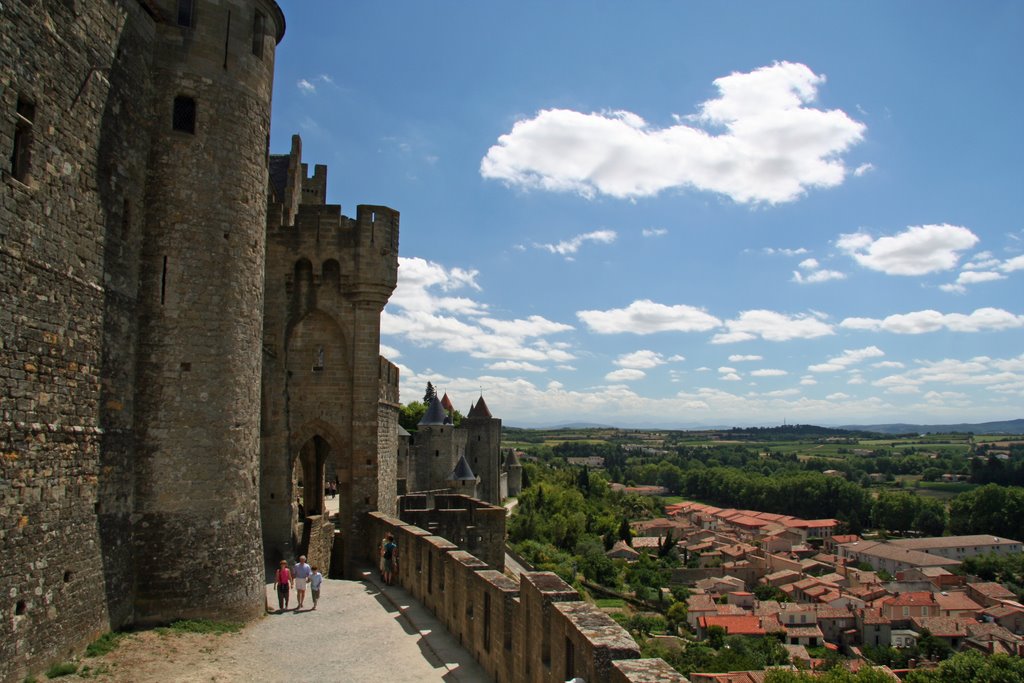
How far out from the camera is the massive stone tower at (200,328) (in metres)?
12.7

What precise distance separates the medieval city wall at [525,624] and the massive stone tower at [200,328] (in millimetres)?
3354

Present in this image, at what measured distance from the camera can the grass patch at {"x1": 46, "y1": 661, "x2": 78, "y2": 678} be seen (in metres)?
9.81

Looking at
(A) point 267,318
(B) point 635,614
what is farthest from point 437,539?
(B) point 635,614

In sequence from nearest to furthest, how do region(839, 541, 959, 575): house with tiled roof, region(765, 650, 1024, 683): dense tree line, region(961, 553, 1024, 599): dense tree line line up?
region(765, 650, 1024, 683): dense tree line
region(961, 553, 1024, 599): dense tree line
region(839, 541, 959, 575): house with tiled roof

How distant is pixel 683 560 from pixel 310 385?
102 meters

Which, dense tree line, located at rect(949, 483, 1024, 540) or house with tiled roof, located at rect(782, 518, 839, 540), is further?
house with tiled roof, located at rect(782, 518, 839, 540)

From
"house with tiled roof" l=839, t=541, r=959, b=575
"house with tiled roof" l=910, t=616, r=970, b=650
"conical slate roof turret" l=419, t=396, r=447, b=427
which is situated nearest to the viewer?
"conical slate roof turret" l=419, t=396, r=447, b=427

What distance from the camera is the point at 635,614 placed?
74.5 m

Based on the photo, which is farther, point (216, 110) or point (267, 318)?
point (267, 318)

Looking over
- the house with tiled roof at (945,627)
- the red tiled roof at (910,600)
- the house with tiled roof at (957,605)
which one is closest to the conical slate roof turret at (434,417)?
the house with tiled roof at (945,627)

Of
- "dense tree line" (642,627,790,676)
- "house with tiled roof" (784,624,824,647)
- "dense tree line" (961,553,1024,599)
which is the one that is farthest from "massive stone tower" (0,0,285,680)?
"dense tree line" (961,553,1024,599)

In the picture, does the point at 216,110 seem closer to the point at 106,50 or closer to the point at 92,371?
the point at 106,50

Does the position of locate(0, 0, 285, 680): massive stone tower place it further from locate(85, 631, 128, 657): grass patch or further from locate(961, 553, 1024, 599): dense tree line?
locate(961, 553, 1024, 599): dense tree line

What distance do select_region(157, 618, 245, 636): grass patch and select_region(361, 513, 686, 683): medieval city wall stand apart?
339cm
